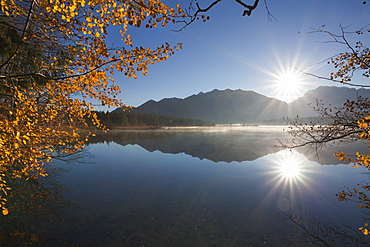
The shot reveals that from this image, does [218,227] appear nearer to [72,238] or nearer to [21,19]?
[72,238]

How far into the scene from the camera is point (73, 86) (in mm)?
6027

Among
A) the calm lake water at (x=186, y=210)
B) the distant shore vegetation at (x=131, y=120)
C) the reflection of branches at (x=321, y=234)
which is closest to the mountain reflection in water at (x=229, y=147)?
the calm lake water at (x=186, y=210)

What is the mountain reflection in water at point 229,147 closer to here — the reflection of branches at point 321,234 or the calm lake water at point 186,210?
the calm lake water at point 186,210

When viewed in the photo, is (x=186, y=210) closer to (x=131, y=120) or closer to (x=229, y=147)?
(x=229, y=147)

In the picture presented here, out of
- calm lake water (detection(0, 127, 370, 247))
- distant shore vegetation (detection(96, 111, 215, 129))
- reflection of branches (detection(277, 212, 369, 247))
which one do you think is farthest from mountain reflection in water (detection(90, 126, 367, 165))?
distant shore vegetation (detection(96, 111, 215, 129))

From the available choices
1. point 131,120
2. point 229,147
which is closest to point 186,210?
point 229,147

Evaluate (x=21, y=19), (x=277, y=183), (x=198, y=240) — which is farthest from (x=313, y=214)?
(x=21, y=19)

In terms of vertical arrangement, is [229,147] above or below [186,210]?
above

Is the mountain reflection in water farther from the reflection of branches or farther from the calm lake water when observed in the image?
the reflection of branches

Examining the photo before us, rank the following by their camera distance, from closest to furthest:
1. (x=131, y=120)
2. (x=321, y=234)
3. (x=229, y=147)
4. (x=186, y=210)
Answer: (x=321, y=234), (x=186, y=210), (x=229, y=147), (x=131, y=120)

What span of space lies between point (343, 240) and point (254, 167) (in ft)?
35.1

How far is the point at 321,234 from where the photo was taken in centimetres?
673

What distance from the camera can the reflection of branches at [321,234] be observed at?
6234 millimetres

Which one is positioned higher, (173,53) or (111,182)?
(173,53)
